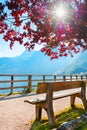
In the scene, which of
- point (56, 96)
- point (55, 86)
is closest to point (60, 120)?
point (56, 96)

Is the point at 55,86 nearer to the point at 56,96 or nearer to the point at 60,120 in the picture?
the point at 56,96

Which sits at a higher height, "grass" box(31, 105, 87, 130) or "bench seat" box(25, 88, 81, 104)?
"bench seat" box(25, 88, 81, 104)

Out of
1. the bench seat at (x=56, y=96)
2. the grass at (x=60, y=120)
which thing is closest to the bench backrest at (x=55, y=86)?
the bench seat at (x=56, y=96)

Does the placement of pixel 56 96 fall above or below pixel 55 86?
below

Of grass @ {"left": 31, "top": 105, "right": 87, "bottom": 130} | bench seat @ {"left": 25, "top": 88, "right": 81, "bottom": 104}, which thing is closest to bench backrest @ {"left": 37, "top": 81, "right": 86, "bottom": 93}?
bench seat @ {"left": 25, "top": 88, "right": 81, "bottom": 104}

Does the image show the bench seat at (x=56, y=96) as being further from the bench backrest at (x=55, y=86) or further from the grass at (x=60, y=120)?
the grass at (x=60, y=120)

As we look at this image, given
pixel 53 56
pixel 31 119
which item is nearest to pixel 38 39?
pixel 53 56

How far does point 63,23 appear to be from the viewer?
26.3 ft

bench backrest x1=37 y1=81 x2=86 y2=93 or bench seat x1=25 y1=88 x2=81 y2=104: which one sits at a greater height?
bench backrest x1=37 y1=81 x2=86 y2=93

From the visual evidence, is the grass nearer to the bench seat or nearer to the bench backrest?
the bench seat

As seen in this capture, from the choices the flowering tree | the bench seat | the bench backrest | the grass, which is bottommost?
the grass

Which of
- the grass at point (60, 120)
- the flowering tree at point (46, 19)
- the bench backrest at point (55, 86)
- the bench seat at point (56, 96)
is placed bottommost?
the grass at point (60, 120)

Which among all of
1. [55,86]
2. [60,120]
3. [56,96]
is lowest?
[60,120]

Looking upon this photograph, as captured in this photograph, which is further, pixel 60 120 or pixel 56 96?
pixel 60 120
